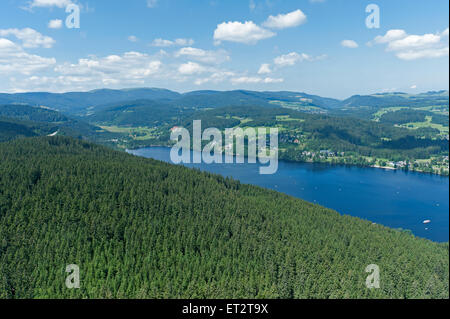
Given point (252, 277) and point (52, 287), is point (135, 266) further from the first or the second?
point (252, 277)

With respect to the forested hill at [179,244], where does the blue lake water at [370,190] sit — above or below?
below

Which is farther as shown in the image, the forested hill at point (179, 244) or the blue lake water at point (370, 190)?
the blue lake water at point (370, 190)

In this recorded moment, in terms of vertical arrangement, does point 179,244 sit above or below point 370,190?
above

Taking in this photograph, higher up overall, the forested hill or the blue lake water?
the forested hill

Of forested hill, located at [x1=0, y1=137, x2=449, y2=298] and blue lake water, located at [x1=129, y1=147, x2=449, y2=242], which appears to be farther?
blue lake water, located at [x1=129, y1=147, x2=449, y2=242]
